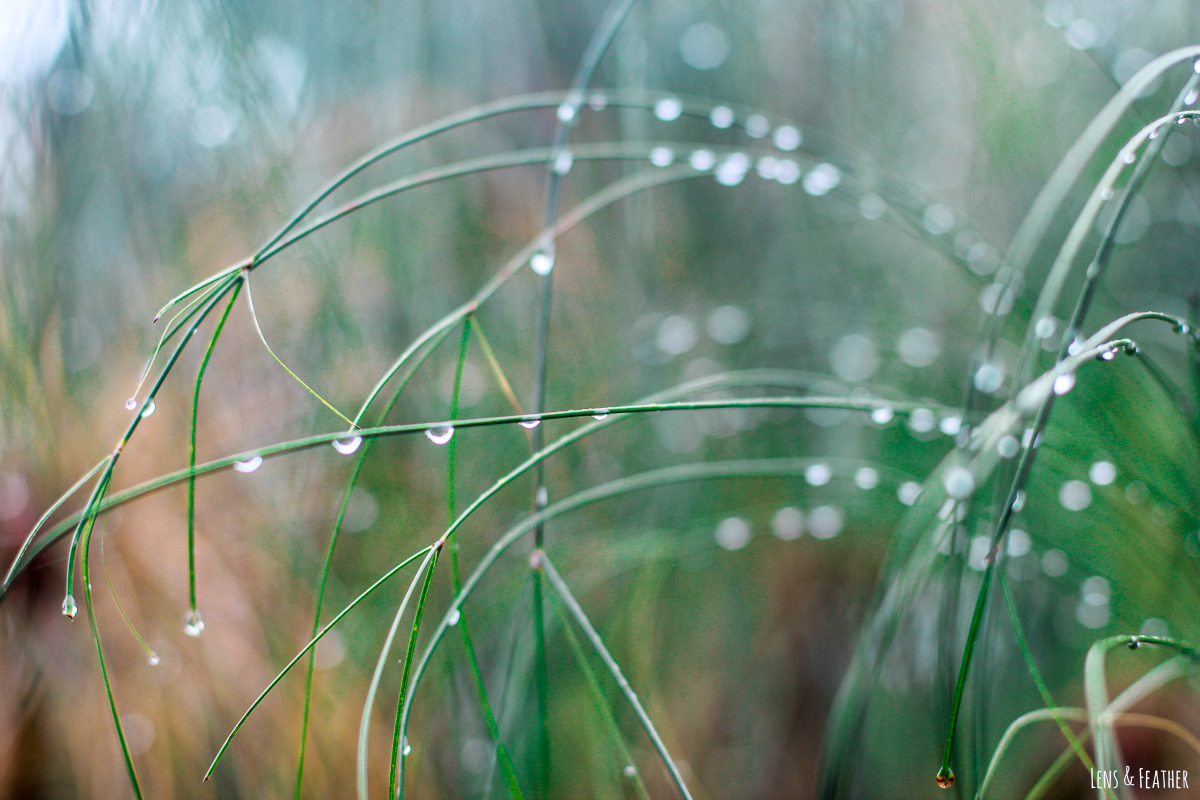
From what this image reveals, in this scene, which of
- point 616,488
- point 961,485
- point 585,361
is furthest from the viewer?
point 585,361

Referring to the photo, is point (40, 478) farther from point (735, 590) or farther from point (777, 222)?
point (777, 222)

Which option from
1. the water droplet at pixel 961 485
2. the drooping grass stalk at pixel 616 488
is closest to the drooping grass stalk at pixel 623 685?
the drooping grass stalk at pixel 616 488

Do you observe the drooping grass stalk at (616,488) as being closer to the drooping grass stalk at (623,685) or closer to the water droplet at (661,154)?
the drooping grass stalk at (623,685)

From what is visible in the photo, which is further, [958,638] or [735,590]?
[735,590]

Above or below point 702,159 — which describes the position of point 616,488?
below

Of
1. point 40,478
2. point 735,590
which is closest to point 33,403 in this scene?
point 40,478

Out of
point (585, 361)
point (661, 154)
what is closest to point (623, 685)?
point (661, 154)

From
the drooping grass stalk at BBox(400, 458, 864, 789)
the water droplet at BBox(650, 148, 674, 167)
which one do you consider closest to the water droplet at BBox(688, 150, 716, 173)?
the water droplet at BBox(650, 148, 674, 167)

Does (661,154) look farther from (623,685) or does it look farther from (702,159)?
(623,685)
